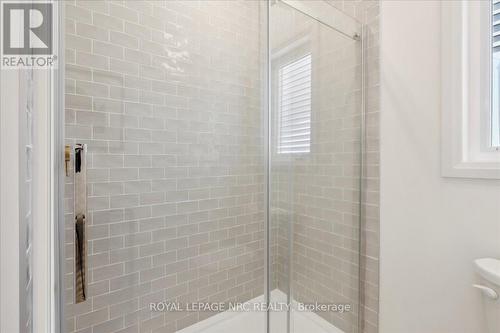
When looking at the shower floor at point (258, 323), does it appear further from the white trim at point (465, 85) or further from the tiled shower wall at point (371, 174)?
the white trim at point (465, 85)

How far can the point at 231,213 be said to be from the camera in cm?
151

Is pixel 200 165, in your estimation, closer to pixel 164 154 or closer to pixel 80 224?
pixel 164 154

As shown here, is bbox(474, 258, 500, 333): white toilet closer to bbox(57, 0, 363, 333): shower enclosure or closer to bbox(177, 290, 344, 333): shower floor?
bbox(57, 0, 363, 333): shower enclosure

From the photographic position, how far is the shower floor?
1141 mm

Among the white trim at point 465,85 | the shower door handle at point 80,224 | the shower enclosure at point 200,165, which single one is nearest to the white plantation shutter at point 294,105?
the shower enclosure at point 200,165

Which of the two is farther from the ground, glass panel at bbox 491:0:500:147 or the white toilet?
glass panel at bbox 491:0:500:147

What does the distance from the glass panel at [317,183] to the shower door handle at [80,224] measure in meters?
0.75

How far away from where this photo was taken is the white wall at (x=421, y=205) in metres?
0.95

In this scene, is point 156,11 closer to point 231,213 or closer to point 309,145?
point 309,145

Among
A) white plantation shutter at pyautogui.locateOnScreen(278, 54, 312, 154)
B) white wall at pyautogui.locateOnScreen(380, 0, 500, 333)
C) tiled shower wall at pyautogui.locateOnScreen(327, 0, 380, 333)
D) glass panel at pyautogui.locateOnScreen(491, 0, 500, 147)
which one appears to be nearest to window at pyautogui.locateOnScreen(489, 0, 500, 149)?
glass panel at pyautogui.locateOnScreen(491, 0, 500, 147)

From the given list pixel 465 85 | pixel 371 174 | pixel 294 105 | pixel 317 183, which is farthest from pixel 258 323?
pixel 465 85

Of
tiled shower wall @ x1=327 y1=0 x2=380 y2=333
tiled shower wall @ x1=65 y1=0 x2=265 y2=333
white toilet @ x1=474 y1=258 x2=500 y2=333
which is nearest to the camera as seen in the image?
white toilet @ x1=474 y1=258 x2=500 y2=333

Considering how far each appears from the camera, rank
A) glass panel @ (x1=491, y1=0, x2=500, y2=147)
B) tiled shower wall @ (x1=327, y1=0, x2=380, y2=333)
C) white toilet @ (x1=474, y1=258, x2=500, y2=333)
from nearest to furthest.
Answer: white toilet @ (x1=474, y1=258, x2=500, y2=333), glass panel @ (x1=491, y1=0, x2=500, y2=147), tiled shower wall @ (x1=327, y1=0, x2=380, y2=333)

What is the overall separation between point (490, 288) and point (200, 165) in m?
1.25
